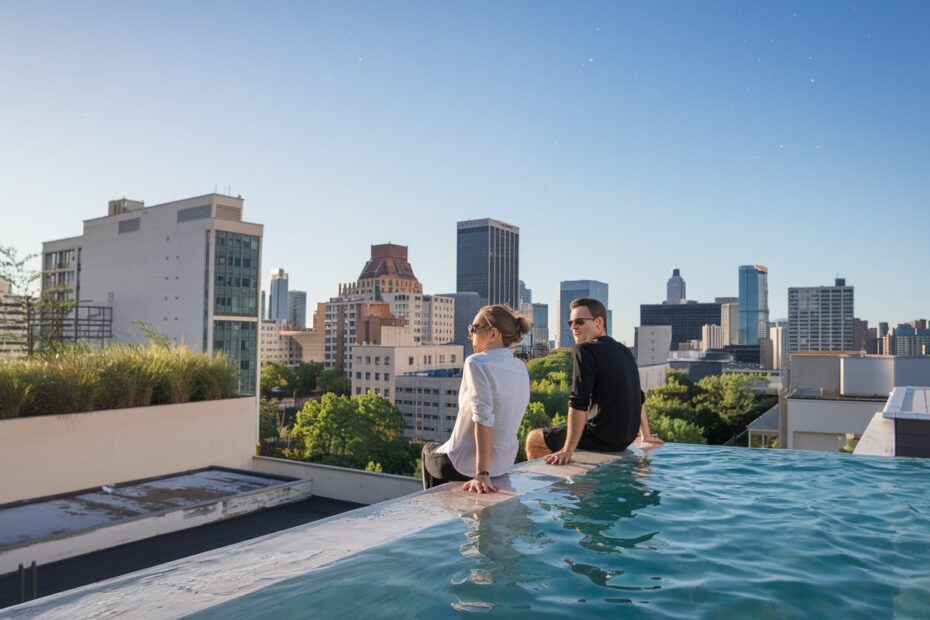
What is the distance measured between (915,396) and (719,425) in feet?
160

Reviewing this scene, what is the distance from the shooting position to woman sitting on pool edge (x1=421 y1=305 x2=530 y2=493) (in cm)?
380

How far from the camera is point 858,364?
85.4ft

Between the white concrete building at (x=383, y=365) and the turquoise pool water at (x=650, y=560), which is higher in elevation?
the turquoise pool water at (x=650, y=560)

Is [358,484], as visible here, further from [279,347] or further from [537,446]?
[279,347]

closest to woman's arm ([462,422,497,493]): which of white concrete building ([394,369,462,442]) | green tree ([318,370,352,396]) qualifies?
white concrete building ([394,369,462,442])

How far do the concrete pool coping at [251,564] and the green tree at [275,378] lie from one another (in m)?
98.3

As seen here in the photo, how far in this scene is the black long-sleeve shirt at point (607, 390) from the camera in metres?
4.89

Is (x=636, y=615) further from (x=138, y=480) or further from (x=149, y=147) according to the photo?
(x=149, y=147)

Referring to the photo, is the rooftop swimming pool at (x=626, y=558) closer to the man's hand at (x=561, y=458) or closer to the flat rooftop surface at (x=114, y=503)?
the man's hand at (x=561, y=458)

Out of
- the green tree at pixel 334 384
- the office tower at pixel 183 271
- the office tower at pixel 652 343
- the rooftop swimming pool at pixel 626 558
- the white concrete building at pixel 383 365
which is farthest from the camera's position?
the office tower at pixel 652 343

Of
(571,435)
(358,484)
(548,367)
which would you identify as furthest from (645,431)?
(548,367)

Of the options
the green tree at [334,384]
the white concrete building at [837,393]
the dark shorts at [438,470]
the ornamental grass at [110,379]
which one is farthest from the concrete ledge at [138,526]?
the green tree at [334,384]

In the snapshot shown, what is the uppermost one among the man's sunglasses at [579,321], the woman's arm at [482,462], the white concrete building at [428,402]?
the man's sunglasses at [579,321]

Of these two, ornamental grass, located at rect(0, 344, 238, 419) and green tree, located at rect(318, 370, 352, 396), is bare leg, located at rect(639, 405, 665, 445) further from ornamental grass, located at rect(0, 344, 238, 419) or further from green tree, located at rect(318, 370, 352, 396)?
green tree, located at rect(318, 370, 352, 396)
